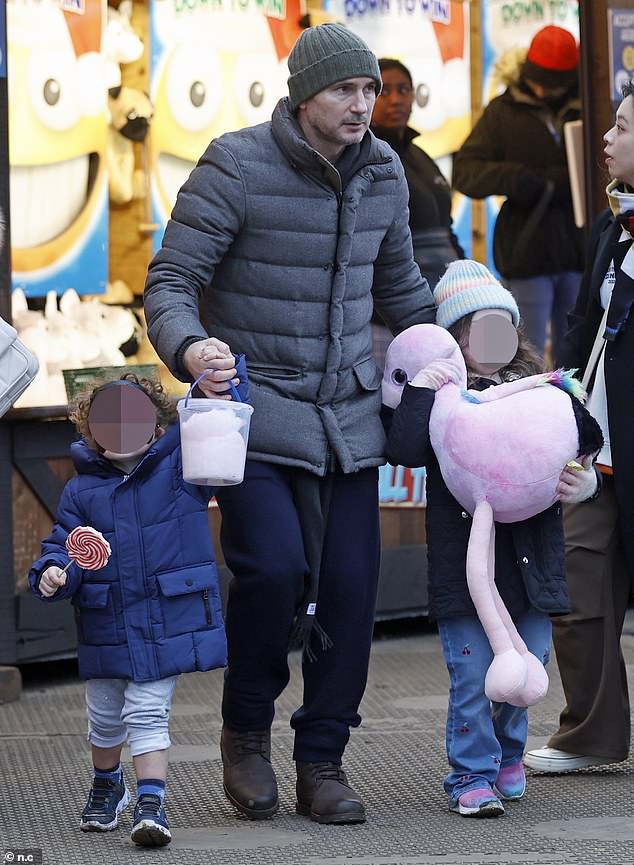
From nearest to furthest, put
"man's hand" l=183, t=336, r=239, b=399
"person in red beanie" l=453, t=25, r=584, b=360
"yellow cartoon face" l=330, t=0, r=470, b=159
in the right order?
"man's hand" l=183, t=336, r=239, b=399 → "yellow cartoon face" l=330, t=0, r=470, b=159 → "person in red beanie" l=453, t=25, r=584, b=360

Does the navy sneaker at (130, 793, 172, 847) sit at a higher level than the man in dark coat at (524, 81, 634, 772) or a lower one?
lower

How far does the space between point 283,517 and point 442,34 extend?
3586 mm

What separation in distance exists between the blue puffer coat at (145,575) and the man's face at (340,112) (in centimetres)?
86

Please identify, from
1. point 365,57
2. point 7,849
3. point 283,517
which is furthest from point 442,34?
point 7,849

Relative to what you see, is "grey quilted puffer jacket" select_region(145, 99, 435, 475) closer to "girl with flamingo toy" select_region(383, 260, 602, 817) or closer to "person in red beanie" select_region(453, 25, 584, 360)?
"girl with flamingo toy" select_region(383, 260, 602, 817)

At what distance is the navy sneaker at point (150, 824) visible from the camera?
423 cm

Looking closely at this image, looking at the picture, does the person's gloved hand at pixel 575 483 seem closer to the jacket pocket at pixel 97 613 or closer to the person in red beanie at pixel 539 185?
the jacket pocket at pixel 97 613

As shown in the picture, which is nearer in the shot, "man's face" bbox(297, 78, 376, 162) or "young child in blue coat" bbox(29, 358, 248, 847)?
"young child in blue coat" bbox(29, 358, 248, 847)

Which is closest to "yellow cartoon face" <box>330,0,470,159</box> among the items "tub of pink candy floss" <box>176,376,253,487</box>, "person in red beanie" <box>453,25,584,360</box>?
"person in red beanie" <box>453,25,584,360</box>

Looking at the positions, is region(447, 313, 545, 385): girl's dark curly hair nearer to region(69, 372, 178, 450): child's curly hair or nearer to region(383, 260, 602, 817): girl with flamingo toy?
region(383, 260, 602, 817): girl with flamingo toy

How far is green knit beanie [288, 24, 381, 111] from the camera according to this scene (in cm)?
445

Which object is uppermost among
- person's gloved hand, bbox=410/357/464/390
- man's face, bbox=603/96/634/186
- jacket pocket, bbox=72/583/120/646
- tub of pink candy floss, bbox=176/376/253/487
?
man's face, bbox=603/96/634/186

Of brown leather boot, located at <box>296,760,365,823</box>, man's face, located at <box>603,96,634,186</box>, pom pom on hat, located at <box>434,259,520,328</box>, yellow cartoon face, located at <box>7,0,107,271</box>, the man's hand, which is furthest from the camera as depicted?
yellow cartoon face, located at <box>7,0,107,271</box>

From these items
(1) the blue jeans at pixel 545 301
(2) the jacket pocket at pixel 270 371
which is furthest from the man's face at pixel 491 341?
(1) the blue jeans at pixel 545 301
